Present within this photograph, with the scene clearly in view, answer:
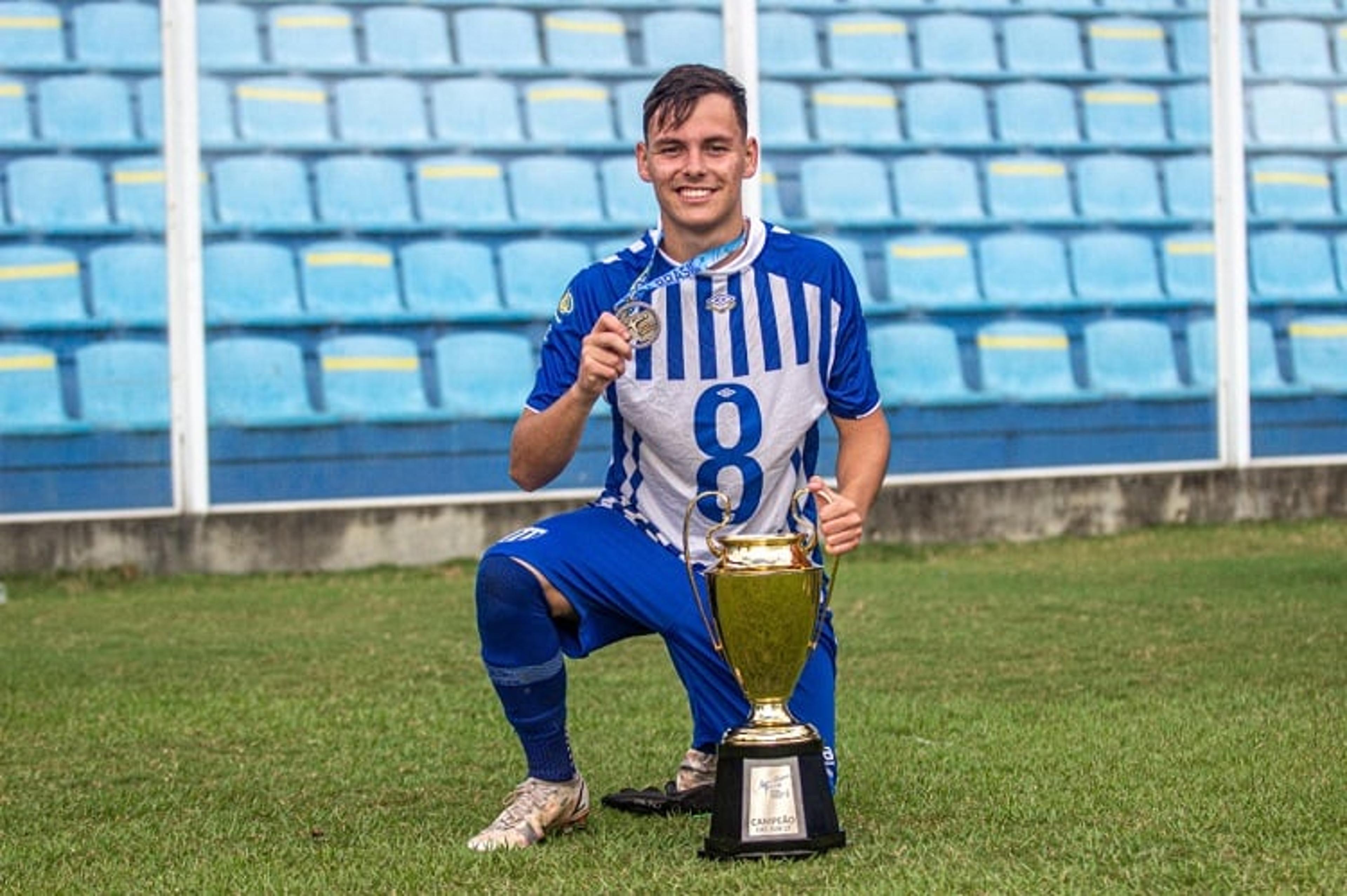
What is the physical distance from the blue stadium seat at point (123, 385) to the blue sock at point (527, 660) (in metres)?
6.48

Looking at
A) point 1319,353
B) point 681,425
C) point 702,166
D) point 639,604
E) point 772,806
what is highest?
point 702,166

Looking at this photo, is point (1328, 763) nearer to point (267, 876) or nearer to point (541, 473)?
point (541, 473)

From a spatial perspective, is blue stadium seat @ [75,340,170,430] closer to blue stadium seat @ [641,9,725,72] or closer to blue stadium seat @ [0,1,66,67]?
blue stadium seat @ [0,1,66,67]

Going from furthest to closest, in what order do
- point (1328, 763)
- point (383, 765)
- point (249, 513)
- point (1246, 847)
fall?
point (249, 513) → point (383, 765) → point (1328, 763) → point (1246, 847)

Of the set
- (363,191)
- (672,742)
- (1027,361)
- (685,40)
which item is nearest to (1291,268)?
(1027,361)

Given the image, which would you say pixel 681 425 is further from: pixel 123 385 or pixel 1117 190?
pixel 1117 190

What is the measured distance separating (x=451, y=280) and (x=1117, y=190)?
11.8 feet

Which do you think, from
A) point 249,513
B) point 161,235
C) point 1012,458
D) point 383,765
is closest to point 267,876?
point 383,765

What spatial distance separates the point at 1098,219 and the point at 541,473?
26.7 feet

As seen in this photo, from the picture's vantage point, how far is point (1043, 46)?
11.7 meters

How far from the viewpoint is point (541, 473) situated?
3998 millimetres

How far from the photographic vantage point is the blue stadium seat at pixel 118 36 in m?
10.3

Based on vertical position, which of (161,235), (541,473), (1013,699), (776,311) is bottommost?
(1013,699)

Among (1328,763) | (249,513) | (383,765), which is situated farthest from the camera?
(249,513)
